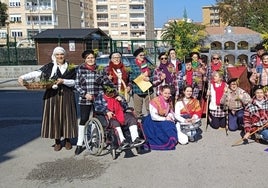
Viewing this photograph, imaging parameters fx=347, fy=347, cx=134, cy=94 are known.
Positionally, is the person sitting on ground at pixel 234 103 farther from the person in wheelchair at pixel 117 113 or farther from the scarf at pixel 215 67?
the person in wheelchair at pixel 117 113

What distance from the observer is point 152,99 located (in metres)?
6.39

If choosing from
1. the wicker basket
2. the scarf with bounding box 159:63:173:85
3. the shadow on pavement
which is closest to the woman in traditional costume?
the wicker basket

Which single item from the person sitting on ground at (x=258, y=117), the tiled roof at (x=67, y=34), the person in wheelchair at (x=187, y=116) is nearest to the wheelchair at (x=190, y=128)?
the person in wheelchair at (x=187, y=116)

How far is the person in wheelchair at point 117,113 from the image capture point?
533 centimetres

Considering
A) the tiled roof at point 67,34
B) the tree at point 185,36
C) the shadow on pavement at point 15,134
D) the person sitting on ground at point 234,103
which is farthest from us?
the tiled roof at point 67,34

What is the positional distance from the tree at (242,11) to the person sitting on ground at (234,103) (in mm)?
30210

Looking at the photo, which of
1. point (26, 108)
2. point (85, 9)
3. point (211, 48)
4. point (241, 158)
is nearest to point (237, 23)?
point (211, 48)

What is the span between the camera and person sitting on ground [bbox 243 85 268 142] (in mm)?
5863

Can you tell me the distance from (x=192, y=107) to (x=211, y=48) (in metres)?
5.21

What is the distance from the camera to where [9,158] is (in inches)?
224

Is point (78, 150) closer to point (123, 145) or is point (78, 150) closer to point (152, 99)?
point (123, 145)

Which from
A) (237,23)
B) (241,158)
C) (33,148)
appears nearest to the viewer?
(241,158)

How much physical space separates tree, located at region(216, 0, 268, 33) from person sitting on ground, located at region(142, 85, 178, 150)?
103 ft

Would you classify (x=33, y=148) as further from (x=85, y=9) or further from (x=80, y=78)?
(x=85, y=9)
